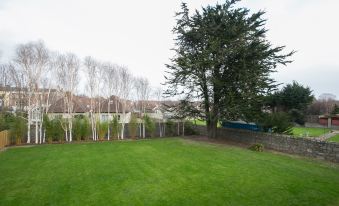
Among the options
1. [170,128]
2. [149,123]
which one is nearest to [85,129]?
[149,123]

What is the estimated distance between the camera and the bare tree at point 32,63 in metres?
17.0

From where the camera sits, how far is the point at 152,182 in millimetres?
7859

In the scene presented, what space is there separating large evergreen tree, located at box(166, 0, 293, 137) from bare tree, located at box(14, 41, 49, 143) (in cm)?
932

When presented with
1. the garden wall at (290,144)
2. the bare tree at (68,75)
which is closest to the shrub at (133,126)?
the bare tree at (68,75)

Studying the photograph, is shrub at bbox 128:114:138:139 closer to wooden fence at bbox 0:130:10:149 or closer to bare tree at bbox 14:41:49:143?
bare tree at bbox 14:41:49:143

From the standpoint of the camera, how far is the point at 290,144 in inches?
534

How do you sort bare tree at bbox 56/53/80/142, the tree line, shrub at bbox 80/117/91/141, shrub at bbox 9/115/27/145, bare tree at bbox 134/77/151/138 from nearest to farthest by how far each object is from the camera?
1. shrub at bbox 9/115/27/145
2. the tree line
3. bare tree at bbox 56/53/80/142
4. shrub at bbox 80/117/91/141
5. bare tree at bbox 134/77/151/138

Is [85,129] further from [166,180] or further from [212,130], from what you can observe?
[166,180]

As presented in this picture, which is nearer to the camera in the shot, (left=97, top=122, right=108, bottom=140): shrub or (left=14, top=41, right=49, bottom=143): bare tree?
(left=14, top=41, right=49, bottom=143): bare tree

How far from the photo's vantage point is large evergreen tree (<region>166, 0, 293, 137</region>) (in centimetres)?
1561

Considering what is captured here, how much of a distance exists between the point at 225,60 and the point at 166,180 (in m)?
10.9

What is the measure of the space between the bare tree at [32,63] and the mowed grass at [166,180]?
6.40 m

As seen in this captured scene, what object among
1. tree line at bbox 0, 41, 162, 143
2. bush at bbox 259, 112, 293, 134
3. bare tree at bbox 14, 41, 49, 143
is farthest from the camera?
tree line at bbox 0, 41, 162, 143

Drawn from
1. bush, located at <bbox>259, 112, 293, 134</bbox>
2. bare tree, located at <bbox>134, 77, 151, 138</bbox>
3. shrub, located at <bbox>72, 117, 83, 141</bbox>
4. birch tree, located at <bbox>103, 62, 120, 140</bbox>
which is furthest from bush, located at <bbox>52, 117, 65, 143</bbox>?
bush, located at <bbox>259, 112, 293, 134</bbox>
